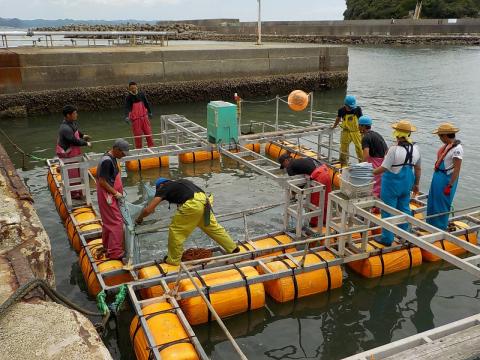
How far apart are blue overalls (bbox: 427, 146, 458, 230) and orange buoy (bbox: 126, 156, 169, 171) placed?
807 cm

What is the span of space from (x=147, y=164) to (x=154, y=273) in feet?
23.3

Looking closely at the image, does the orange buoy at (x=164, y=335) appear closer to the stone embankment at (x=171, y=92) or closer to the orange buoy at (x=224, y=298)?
the orange buoy at (x=224, y=298)

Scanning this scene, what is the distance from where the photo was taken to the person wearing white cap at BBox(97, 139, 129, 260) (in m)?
7.27

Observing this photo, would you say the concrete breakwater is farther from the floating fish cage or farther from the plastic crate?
the plastic crate

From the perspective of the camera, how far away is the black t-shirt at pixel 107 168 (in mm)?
7289

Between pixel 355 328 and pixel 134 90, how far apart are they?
917 centimetres

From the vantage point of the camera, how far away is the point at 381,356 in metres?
4.66

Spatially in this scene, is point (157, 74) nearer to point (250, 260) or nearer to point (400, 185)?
point (250, 260)

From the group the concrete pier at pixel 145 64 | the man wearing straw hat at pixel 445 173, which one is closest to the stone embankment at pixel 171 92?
the concrete pier at pixel 145 64

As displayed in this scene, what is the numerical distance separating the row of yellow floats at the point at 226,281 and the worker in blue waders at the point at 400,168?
3.09 ft

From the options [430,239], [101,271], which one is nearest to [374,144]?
[430,239]

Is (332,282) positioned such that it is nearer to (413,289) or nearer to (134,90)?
(413,289)

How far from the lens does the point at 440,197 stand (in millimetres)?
8125

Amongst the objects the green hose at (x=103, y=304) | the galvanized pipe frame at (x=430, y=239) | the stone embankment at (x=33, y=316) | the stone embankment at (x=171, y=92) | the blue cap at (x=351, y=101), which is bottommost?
the green hose at (x=103, y=304)
